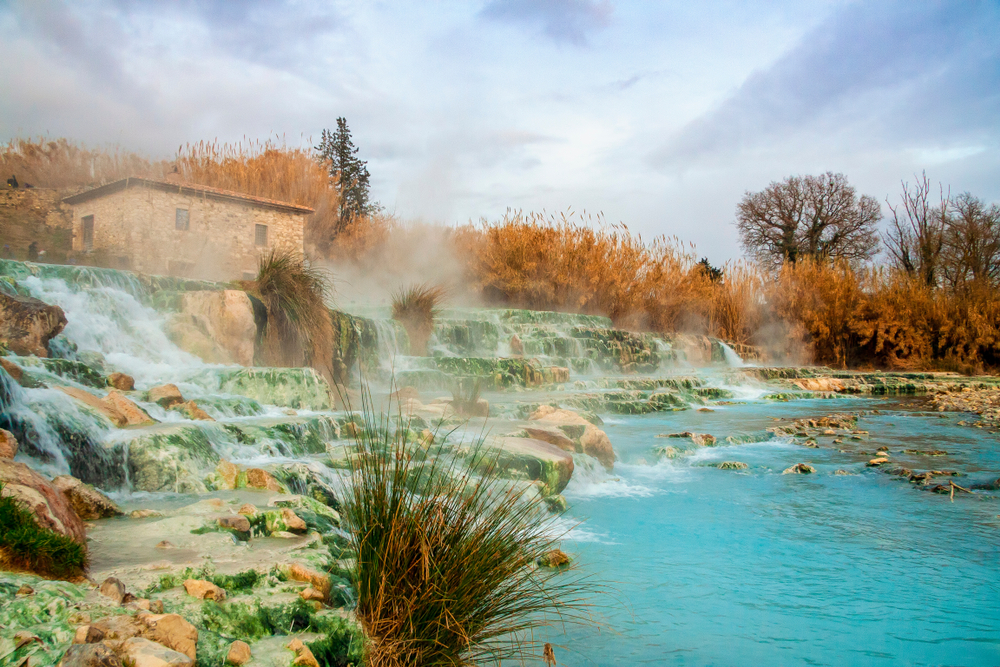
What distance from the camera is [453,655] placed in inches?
76.7

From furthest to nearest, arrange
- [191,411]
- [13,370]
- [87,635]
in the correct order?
[191,411], [13,370], [87,635]

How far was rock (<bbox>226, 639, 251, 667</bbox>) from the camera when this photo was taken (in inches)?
73.8

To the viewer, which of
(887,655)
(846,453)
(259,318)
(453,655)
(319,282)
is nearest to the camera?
(453,655)

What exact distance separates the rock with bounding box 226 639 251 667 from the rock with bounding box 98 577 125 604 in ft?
1.27

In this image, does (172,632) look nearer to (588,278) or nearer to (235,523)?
(235,523)

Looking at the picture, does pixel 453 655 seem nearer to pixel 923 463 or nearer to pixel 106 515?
pixel 106 515

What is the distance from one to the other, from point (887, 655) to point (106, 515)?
3526 mm

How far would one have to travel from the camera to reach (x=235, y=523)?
117 inches

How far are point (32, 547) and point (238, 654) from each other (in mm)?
741

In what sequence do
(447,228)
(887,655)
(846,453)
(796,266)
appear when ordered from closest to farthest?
(887,655) → (846,453) → (796,266) → (447,228)

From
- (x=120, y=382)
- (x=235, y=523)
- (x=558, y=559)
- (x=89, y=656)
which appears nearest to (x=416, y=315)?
(x=120, y=382)

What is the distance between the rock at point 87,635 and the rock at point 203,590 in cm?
50

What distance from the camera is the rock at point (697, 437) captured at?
7.33 m

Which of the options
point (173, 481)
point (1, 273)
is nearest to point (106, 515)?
point (173, 481)
